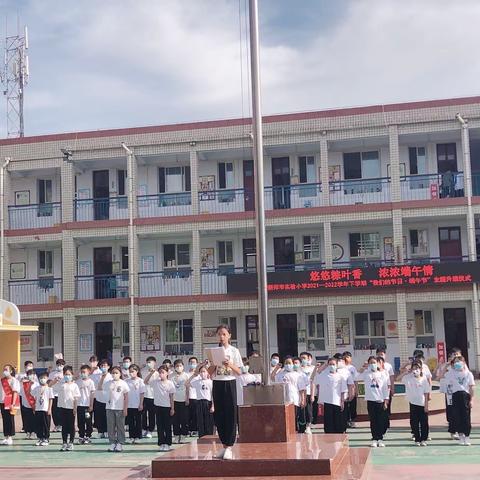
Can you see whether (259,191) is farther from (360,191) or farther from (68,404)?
(360,191)

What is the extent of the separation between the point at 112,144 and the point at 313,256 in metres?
8.26

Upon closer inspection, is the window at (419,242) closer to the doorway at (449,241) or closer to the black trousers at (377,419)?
the doorway at (449,241)

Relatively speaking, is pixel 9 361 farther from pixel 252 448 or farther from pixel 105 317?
pixel 252 448

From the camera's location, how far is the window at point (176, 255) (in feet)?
97.4

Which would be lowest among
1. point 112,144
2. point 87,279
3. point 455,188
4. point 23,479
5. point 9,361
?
point 23,479

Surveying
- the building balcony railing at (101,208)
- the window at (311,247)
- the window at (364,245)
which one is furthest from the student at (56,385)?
the window at (364,245)

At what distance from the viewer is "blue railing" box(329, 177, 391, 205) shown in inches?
1078

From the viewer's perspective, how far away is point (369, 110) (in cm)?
2755

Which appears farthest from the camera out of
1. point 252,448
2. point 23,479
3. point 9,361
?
point 9,361

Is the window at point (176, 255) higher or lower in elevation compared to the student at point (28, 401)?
higher

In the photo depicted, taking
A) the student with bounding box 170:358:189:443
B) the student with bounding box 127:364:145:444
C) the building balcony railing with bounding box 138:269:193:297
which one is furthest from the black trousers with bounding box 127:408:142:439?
the building balcony railing with bounding box 138:269:193:297

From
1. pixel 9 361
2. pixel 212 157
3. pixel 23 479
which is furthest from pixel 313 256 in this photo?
pixel 23 479

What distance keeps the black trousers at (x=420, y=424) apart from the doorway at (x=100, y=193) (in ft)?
60.2

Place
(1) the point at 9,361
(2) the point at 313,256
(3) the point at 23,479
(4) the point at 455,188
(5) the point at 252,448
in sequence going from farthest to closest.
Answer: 1. (2) the point at 313,256
2. (4) the point at 455,188
3. (1) the point at 9,361
4. (3) the point at 23,479
5. (5) the point at 252,448
